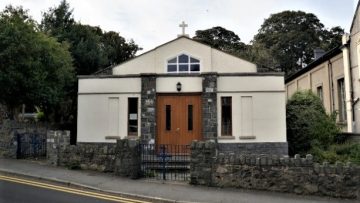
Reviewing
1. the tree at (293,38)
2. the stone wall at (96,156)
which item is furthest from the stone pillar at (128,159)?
the tree at (293,38)

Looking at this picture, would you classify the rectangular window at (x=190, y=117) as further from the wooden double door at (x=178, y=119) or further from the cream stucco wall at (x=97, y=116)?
the cream stucco wall at (x=97, y=116)

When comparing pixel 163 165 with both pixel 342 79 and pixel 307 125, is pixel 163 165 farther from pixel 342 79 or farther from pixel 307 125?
pixel 342 79

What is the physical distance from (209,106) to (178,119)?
162cm

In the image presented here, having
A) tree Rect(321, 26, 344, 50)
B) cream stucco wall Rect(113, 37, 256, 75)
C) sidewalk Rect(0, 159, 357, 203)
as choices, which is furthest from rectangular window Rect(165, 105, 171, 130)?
tree Rect(321, 26, 344, 50)

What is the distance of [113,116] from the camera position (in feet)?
62.9

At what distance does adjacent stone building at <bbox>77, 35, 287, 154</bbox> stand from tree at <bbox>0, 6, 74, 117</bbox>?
2076mm

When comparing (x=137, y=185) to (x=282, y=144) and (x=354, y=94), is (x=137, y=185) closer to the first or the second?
(x=282, y=144)

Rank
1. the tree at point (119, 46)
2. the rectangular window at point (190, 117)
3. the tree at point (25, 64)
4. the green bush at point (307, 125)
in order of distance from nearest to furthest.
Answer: the tree at point (25, 64)
the green bush at point (307, 125)
the rectangular window at point (190, 117)
the tree at point (119, 46)

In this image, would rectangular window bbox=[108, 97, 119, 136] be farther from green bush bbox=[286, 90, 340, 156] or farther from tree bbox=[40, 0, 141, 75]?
tree bbox=[40, 0, 141, 75]

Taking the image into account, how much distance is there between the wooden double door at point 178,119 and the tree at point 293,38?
40.9 meters

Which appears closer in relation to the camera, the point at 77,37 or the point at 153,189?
the point at 153,189

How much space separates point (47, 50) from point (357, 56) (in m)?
16.0

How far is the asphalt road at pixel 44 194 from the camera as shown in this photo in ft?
32.2

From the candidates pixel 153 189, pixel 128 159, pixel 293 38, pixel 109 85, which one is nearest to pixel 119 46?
pixel 109 85
